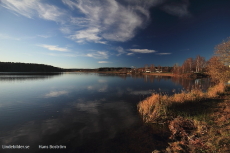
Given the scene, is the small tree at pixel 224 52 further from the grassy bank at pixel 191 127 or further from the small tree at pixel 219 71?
the grassy bank at pixel 191 127

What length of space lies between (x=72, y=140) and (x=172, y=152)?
23.1ft

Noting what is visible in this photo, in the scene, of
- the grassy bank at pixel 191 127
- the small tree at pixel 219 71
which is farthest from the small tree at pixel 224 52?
the grassy bank at pixel 191 127

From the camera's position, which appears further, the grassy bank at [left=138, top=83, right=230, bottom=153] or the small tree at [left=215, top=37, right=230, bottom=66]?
the small tree at [left=215, top=37, right=230, bottom=66]

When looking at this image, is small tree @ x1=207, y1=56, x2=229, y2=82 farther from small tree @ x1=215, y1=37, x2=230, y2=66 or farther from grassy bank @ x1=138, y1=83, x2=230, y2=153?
grassy bank @ x1=138, y1=83, x2=230, y2=153

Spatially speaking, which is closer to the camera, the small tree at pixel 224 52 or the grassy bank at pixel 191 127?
the grassy bank at pixel 191 127

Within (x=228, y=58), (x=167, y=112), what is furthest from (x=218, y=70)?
(x=167, y=112)

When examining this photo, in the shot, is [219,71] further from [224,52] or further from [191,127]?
[191,127]

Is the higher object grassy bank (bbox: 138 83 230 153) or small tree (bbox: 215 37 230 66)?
small tree (bbox: 215 37 230 66)

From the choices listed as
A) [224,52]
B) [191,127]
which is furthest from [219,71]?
[191,127]

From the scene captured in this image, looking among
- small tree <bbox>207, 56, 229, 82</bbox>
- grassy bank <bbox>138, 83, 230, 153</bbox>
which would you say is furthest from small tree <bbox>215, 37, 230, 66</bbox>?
grassy bank <bbox>138, 83, 230, 153</bbox>

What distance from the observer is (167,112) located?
12.0 m

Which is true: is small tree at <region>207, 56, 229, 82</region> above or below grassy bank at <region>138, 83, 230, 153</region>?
above

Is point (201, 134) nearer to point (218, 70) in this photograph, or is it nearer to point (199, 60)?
point (218, 70)

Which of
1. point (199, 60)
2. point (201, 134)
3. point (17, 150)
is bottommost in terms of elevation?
point (17, 150)
